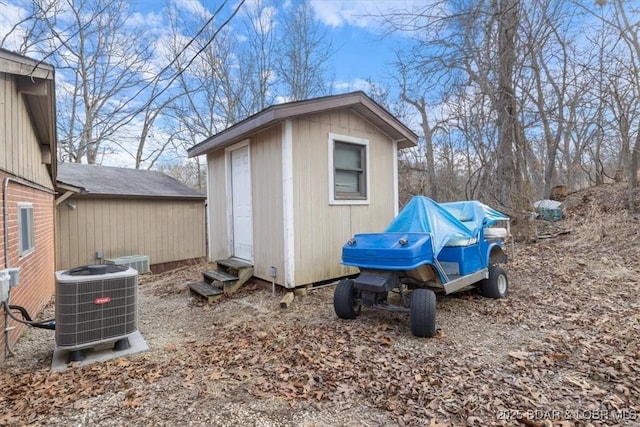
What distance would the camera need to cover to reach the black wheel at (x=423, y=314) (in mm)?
3482

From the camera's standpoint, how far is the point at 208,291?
558 cm

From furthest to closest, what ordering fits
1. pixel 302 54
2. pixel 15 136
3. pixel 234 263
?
pixel 302 54, pixel 234 263, pixel 15 136

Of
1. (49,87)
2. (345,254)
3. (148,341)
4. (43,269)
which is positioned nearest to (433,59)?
(345,254)

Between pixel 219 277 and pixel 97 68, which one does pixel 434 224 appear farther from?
pixel 97 68

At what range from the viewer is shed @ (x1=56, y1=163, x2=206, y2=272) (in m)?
8.95

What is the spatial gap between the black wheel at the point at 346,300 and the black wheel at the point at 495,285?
2.13m

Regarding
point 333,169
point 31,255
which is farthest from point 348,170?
point 31,255

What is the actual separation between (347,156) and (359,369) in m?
3.98

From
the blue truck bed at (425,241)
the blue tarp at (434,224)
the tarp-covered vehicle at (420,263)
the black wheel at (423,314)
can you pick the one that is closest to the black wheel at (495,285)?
the tarp-covered vehicle at (420,263)

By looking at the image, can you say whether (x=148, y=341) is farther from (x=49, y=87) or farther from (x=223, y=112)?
(x=223, y=112)

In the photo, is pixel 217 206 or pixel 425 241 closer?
pixel 425 241

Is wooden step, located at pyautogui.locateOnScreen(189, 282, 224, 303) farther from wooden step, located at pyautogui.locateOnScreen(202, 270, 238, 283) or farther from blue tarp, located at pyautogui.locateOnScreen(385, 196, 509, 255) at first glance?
blue tarp, located at pyautogui.locateOnScreen(385, 196, 509, 255)

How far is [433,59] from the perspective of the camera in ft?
30.8

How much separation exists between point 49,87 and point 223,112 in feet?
41.3
